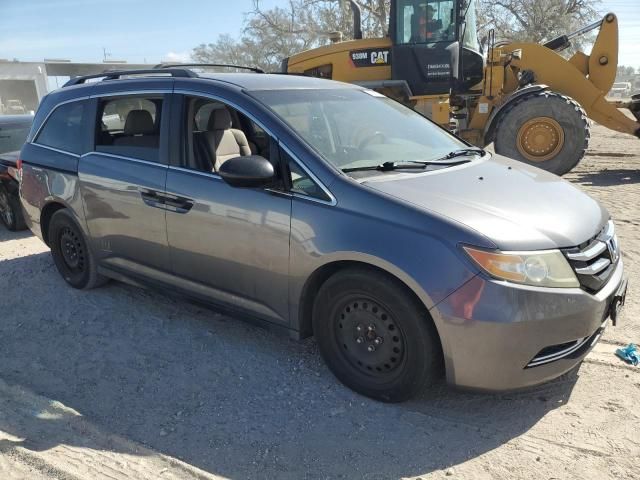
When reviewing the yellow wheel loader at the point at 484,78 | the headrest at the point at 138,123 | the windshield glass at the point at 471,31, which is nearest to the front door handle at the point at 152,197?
the headrest at the point at 138,123

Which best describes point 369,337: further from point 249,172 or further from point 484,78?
point 484,78

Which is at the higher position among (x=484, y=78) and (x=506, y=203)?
(x=484, y=78)

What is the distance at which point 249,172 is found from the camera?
3162mm

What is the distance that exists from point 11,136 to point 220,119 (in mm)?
5271

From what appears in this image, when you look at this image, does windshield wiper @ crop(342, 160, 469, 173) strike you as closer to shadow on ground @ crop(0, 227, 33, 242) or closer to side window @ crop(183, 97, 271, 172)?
side window @ crop(183, 97, 271, 172)

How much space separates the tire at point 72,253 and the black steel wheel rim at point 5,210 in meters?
2.74

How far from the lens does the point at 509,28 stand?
35281 millimetres

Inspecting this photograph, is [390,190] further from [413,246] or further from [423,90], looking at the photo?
[423,90]

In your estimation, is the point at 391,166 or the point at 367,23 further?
the point at 367,23

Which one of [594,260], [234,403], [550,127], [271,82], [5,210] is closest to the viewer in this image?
[594,260]

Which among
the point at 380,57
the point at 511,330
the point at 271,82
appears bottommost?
the point at 511,330

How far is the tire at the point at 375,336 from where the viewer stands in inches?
110

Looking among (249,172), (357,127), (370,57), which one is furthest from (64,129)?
(370,57)

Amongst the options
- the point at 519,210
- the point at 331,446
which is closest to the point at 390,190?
the point at 519,210
